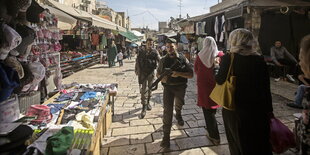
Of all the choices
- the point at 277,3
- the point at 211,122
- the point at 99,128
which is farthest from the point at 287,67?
the point at 99,128

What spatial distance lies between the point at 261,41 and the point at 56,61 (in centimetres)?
820

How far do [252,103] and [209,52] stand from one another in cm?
126

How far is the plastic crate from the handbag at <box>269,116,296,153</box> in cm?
349

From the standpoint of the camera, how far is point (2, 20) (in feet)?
5.05

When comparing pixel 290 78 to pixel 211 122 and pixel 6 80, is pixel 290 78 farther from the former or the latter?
pixel 6 80

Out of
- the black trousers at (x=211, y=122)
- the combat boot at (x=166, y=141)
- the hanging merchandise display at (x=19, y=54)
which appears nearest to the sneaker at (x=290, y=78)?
the black trousers at (x=211, y=122)

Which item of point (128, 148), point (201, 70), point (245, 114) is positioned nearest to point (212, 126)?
point (201, 70)

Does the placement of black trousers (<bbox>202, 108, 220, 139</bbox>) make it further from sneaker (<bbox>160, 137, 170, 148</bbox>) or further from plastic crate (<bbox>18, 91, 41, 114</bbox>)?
plastic crate (<bbox>18, 91, 41, 114</bbox>)

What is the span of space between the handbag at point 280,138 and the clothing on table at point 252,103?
0.09 meters

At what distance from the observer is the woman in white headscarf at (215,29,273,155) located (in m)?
2.11

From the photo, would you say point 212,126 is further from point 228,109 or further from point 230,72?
point 230,72

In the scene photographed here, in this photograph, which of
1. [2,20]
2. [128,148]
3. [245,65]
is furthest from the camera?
[128,148]

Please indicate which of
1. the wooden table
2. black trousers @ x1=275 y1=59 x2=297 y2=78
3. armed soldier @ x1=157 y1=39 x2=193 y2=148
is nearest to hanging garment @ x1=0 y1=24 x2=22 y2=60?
the wooden table

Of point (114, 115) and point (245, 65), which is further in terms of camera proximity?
point (114, 115)
